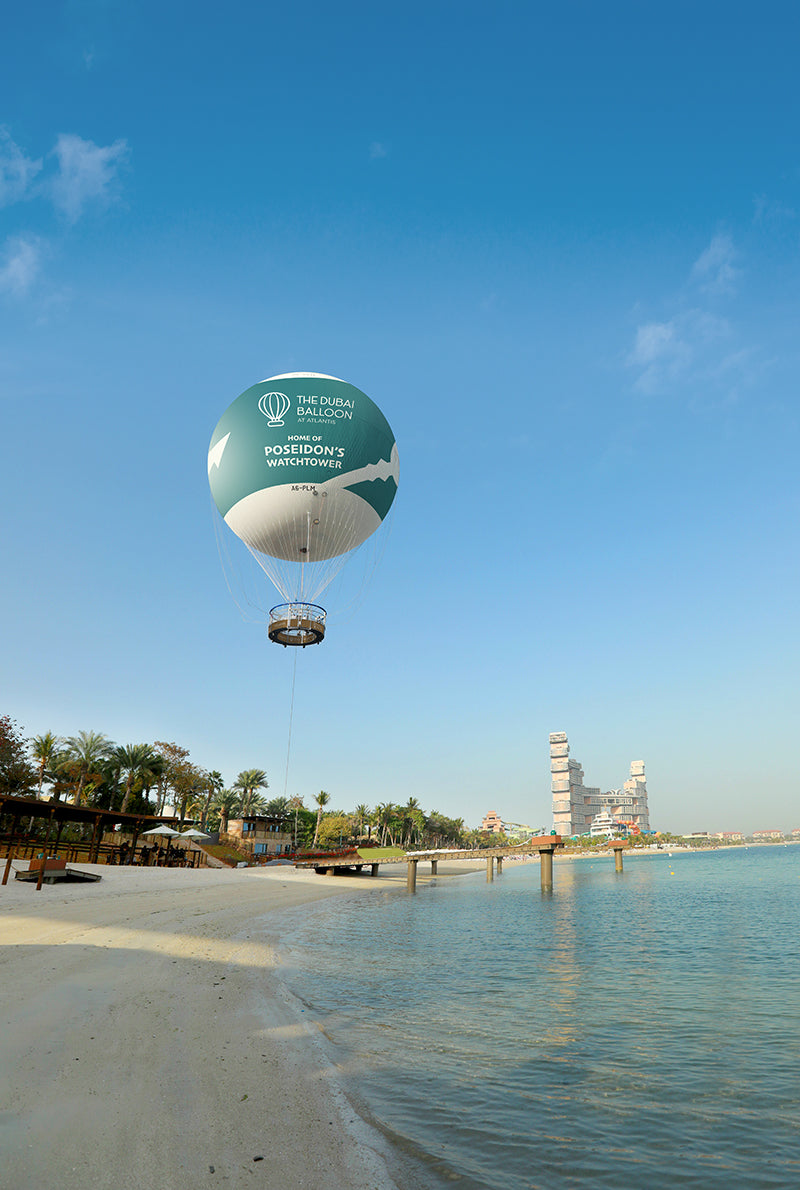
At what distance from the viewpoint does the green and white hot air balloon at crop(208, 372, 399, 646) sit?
25016mm

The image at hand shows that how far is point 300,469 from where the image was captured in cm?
2483

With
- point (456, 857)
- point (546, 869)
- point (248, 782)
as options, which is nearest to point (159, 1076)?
point (456, 857)

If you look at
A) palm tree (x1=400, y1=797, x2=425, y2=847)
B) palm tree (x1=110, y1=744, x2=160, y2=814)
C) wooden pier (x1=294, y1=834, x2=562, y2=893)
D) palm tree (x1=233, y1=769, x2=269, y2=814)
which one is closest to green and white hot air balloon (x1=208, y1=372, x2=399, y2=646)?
wooden pier (x1=294, y1=834, x2=562, y2=893)

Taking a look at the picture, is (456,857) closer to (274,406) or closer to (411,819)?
(274,406)

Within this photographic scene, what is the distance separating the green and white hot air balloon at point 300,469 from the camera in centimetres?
2502

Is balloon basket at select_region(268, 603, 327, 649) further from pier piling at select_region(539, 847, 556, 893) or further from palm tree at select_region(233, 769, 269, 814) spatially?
palm tree at select_region(233, 769, 269, 814)

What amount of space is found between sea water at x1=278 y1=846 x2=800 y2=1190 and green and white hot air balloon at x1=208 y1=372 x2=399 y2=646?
13775 mm

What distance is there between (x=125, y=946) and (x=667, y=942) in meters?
19.0

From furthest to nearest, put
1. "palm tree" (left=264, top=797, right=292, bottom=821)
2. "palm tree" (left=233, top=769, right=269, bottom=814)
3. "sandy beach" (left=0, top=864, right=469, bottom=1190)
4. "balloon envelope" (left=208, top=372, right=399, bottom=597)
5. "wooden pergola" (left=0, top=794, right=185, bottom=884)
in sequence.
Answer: "palm tree" (left=264, top=797, right=292, bottom=821)
"palm tree" (left=233, top=769, right=269, bottom=814)
"wooden pergola" (left=0, top=794, right=185, bottom=884)
"balloon envelope" (left=208, top=372, right=399, bottom=597)
"sandy beach" (left=0, top=864, right=469, bottom=1190)

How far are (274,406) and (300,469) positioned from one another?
2.85m

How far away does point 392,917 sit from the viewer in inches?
1204

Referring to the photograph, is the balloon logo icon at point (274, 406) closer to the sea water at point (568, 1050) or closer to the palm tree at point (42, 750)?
the sea water at point (568, 1050)

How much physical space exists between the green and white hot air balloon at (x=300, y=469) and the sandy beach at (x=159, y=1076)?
14.7 meters

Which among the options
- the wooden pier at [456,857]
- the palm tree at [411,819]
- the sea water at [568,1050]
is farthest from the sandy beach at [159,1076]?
the palm tree at [411,819]
